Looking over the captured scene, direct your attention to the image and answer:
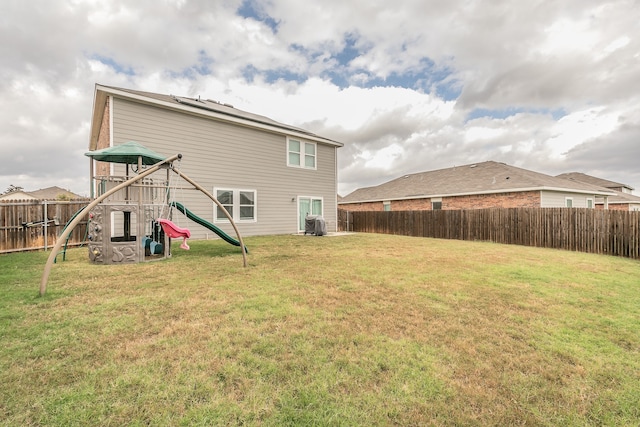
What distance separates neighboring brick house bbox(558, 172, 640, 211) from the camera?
25250mm

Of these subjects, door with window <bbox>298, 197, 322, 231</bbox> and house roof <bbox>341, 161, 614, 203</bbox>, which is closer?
door with window <bbox>298, 197, 322, 231</bbox>

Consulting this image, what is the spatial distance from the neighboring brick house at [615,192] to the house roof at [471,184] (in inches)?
253

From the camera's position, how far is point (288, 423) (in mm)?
1678

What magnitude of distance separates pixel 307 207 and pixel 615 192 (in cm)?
2526

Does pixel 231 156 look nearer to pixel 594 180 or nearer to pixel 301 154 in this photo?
pixel 301 154

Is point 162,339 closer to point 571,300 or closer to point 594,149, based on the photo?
point 571,300

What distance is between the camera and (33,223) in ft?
28.2

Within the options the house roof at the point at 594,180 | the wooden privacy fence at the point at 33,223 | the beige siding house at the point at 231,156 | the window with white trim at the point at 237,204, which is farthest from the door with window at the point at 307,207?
the house roof at the point at 594,180

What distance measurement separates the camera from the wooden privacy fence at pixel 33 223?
820 centimetres

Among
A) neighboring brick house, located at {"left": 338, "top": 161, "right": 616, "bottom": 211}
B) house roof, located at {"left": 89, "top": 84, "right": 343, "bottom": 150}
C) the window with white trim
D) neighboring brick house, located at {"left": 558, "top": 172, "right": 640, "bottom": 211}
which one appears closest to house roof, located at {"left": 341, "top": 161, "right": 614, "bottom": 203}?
neighboring brick house, located at {"left": 338, "top": 161, "right": 616, "bottom": 211}

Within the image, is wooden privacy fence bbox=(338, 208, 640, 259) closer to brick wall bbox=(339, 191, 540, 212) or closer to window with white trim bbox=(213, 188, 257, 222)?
brick wall bbox=(339, 191, 540, 212)

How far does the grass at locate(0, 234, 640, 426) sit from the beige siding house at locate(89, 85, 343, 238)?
6508mm

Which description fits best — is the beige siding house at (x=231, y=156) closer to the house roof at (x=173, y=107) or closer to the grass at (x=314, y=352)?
the house roof at (x=173, y=107)

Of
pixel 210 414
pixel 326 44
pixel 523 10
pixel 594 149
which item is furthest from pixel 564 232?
pixel 594 149
